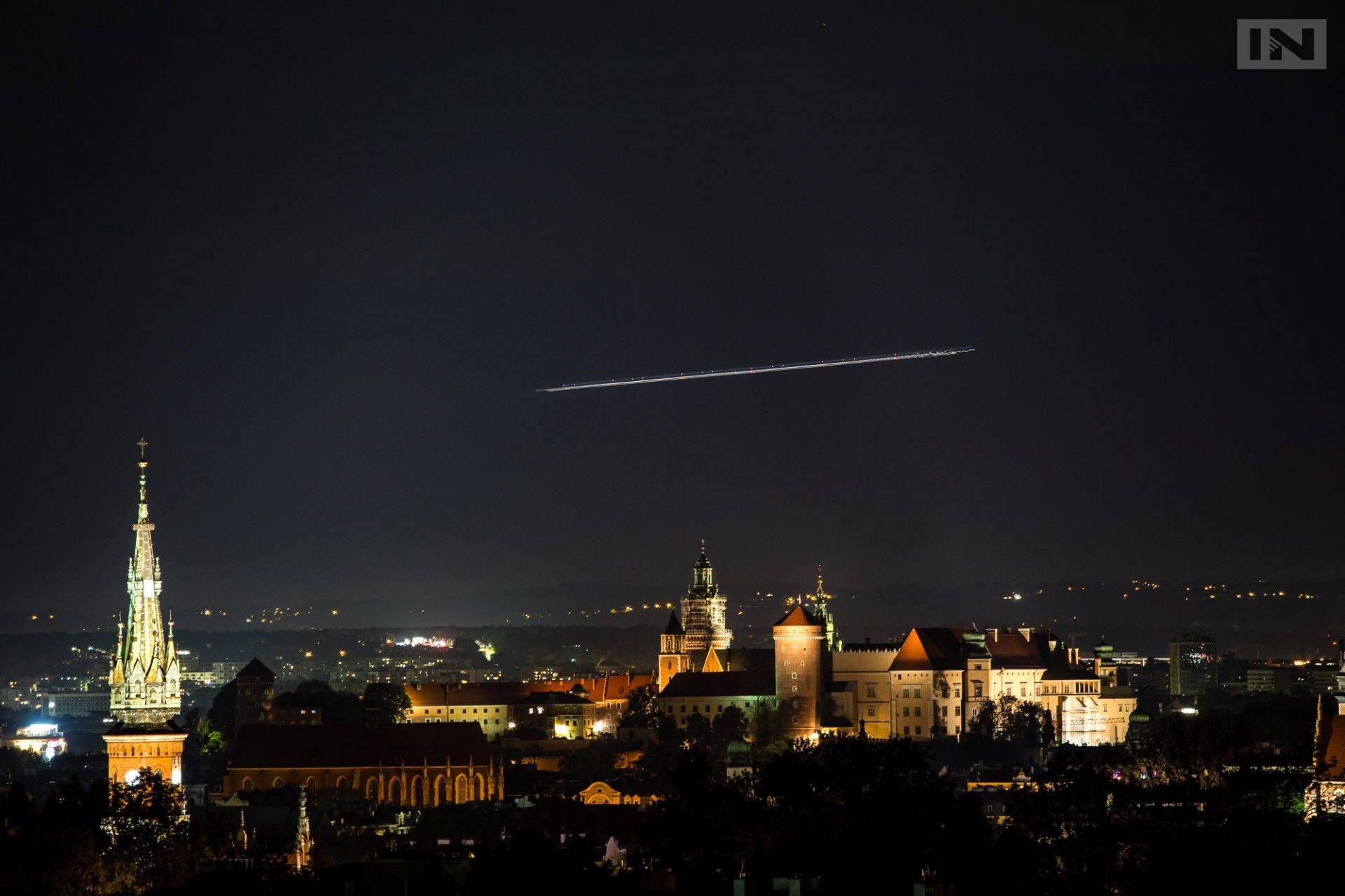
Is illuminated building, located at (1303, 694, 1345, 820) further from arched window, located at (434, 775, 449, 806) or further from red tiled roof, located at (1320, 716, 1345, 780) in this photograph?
arched window, located at (434, 775, 449, 806)

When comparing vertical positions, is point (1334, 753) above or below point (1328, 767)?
above

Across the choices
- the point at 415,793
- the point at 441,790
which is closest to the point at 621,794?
the point at 441,790

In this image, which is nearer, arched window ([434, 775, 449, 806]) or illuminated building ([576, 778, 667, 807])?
illuminated building ([576, 778, 667, 807])

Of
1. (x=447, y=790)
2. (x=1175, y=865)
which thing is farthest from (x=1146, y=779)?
(x=447, y=790)

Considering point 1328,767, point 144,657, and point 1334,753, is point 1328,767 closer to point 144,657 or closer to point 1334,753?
point 1334,753

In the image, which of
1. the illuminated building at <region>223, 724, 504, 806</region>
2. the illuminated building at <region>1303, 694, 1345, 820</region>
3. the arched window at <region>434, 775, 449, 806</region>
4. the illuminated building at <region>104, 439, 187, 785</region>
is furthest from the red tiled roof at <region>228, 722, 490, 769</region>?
the illuminated building at <region>1303, 694, 1345, 820</region>
